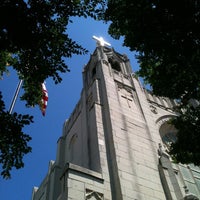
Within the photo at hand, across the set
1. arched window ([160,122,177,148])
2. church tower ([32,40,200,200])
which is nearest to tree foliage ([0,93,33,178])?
church tower ([32,40,200,200])

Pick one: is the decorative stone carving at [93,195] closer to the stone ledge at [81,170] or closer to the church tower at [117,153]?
the church tower at [117,153]

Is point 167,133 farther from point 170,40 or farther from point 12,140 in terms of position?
point 12,140

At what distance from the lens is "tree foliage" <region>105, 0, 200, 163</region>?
8438 mm

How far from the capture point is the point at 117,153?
538 inches

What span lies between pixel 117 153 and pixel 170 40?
701cm

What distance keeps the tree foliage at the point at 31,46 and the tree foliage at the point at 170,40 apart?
165 centimetres

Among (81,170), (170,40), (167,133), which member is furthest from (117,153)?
(167,133)

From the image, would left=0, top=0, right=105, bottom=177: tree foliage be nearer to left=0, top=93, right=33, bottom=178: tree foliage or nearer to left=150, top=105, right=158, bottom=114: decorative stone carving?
left=0, top=93, right=33, bottom=178: tree foliage

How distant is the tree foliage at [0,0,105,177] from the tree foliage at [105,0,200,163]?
1647 mm

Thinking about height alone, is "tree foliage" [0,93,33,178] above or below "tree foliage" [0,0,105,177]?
below

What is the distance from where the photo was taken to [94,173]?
477 inches

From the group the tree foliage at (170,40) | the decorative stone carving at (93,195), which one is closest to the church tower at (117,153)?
the decorative stone carving at (93,195)

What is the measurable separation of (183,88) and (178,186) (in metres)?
6.70

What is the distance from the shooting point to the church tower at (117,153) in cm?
1180
